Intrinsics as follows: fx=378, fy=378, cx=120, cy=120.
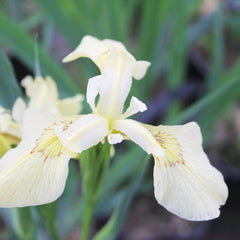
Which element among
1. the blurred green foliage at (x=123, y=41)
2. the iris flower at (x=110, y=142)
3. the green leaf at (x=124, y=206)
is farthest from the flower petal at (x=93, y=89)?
the blurred green foliage at (x=123, y=41)

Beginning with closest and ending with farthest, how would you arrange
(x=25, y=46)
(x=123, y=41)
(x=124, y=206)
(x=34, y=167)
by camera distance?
(x=34, y=167) < (x=124, y=206) < (x=25, y=46) < (x=123, y=41)

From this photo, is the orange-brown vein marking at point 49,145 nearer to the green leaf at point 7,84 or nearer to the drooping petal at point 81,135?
the drooping petal at point 81,135

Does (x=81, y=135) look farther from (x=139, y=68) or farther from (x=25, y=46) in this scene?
(x=25, y=46)

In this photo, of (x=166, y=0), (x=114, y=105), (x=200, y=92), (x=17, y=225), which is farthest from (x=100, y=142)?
(x=200, y=92)

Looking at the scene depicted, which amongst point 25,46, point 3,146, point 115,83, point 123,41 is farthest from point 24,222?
point 123,41

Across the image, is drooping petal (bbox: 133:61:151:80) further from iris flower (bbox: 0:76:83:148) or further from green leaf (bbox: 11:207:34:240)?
green leaf (bbox: 11:207:34:240)

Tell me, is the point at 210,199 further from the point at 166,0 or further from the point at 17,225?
the point at 166,0
